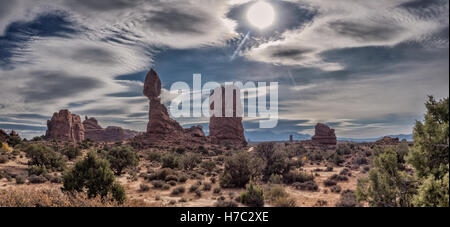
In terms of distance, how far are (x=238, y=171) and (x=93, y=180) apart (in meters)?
9.11

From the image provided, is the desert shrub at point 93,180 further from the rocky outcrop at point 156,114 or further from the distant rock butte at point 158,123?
the rocky outcrop at point 156,114

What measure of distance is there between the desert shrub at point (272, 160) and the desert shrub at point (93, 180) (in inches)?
435

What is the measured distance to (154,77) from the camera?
56.9 metres

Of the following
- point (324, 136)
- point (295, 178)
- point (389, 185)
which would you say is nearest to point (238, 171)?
point (295, 178)

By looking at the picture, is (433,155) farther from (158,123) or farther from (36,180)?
(158,123)

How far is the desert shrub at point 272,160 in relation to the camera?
1805 centimetres

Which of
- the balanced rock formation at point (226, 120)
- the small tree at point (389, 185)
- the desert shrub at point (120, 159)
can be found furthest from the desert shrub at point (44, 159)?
the balanced rock formation at point (226, 120)

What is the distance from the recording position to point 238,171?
1587 centimetres

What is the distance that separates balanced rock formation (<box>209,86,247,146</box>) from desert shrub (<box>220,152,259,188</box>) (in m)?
43.3

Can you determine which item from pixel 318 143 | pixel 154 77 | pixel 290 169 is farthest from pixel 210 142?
pixel 290 169

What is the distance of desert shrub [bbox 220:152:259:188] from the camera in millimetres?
15516
